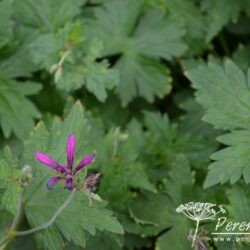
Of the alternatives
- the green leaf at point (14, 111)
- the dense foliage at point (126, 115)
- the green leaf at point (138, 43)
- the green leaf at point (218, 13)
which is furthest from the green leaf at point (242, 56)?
the green leaf at point (14, 111)

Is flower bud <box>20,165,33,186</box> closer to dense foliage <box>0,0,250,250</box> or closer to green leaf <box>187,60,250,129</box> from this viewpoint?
dense foliage <box>0,0,250,250</box>

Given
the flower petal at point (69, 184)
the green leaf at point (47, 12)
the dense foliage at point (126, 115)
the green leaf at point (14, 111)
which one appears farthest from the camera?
the green leaf at point (47, 12)

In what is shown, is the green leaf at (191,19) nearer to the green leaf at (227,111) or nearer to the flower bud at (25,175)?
the green leaf at (227,111)

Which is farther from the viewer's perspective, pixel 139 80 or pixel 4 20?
pixel 139 80

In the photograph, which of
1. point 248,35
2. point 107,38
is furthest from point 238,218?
point 248,35

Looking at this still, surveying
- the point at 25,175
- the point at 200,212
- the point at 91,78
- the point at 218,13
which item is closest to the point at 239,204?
the point at 200,212

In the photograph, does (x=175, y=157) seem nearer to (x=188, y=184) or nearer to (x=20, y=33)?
(x=188, y=184)

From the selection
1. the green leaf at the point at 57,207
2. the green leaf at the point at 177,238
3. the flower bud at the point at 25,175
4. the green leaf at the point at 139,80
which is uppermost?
the flower bud at the point at 25,175

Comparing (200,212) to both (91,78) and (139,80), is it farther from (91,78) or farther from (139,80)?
(139,80)
